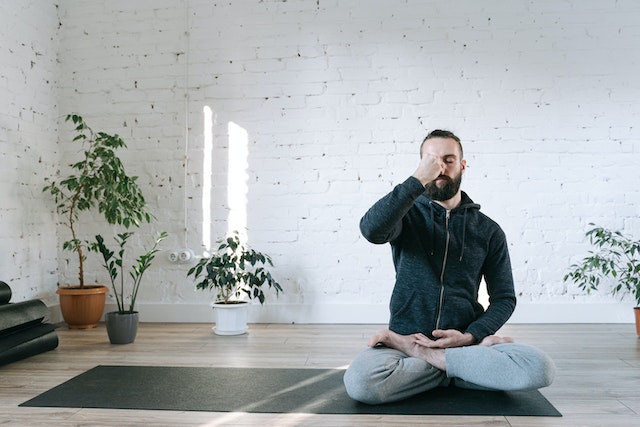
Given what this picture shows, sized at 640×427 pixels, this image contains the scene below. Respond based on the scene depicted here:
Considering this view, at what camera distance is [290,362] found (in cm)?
300

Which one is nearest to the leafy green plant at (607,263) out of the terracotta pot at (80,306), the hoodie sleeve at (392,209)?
the hoodie sleeve at (392,209)

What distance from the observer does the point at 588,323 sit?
4066 millimetres

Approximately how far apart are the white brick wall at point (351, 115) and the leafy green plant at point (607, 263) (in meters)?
0.08

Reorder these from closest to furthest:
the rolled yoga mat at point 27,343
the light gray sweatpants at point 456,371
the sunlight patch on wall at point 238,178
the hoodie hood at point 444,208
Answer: the light gray sweatpants at point 456,371 < the hoodie hood at point 444,208 < the rolled yoga mat at point 27,343 < the sunlight patch on wall at point 238,178

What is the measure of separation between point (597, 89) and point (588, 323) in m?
1.57

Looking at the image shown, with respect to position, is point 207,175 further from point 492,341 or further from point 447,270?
point 492,341

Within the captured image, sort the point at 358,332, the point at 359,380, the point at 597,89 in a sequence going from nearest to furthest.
→ 1. the point at 359,380
2. the point at 358,332
3. the point at 597,89

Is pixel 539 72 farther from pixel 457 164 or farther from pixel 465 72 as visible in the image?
pixel 457 164

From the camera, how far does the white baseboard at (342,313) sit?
4078mm

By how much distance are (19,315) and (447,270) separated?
6.99ft

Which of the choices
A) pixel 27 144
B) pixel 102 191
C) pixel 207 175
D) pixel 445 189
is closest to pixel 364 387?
pixel 445 189

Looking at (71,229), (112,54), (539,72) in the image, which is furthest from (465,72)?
(71,229)

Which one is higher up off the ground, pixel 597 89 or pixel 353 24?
pixel 353 24

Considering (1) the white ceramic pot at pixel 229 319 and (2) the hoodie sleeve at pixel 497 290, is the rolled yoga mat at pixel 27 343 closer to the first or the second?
(1) the white ceramic pot at pixel 229 319
